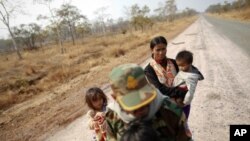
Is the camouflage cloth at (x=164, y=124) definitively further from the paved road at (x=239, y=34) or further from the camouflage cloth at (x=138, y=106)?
the paved road at (x=239, y=34)

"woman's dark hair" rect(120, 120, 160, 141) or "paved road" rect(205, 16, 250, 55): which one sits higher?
"woman's dark hair" rect(120, 120, 160, 141)

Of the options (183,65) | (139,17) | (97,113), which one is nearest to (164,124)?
(183,65)

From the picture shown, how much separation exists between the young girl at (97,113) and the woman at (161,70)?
2.51 feet

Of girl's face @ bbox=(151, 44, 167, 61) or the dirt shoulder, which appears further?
the dirt shoulder

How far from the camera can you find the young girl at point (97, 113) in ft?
8.99

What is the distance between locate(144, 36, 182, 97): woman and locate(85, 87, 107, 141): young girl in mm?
765

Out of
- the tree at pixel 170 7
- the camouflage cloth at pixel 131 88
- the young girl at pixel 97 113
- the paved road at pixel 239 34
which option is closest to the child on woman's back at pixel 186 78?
the young girl at pixel 97 113

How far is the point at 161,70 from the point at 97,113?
37.6 inches

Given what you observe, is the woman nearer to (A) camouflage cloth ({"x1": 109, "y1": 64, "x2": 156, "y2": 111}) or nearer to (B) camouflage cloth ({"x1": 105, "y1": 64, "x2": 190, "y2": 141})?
(B) camouflage cloth ({"x1": 105, "y1": 64, "x2": 190, "y2": 141})

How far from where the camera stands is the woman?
2.27m

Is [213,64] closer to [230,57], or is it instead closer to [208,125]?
[230,57]

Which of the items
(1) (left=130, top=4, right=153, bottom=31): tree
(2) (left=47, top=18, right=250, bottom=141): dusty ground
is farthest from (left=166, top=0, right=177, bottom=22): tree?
(2) (left=47, top=18, right=250, bottom=141): dusty ground

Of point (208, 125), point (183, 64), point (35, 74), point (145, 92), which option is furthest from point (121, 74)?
point (35, 74)

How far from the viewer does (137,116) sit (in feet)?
3.90
